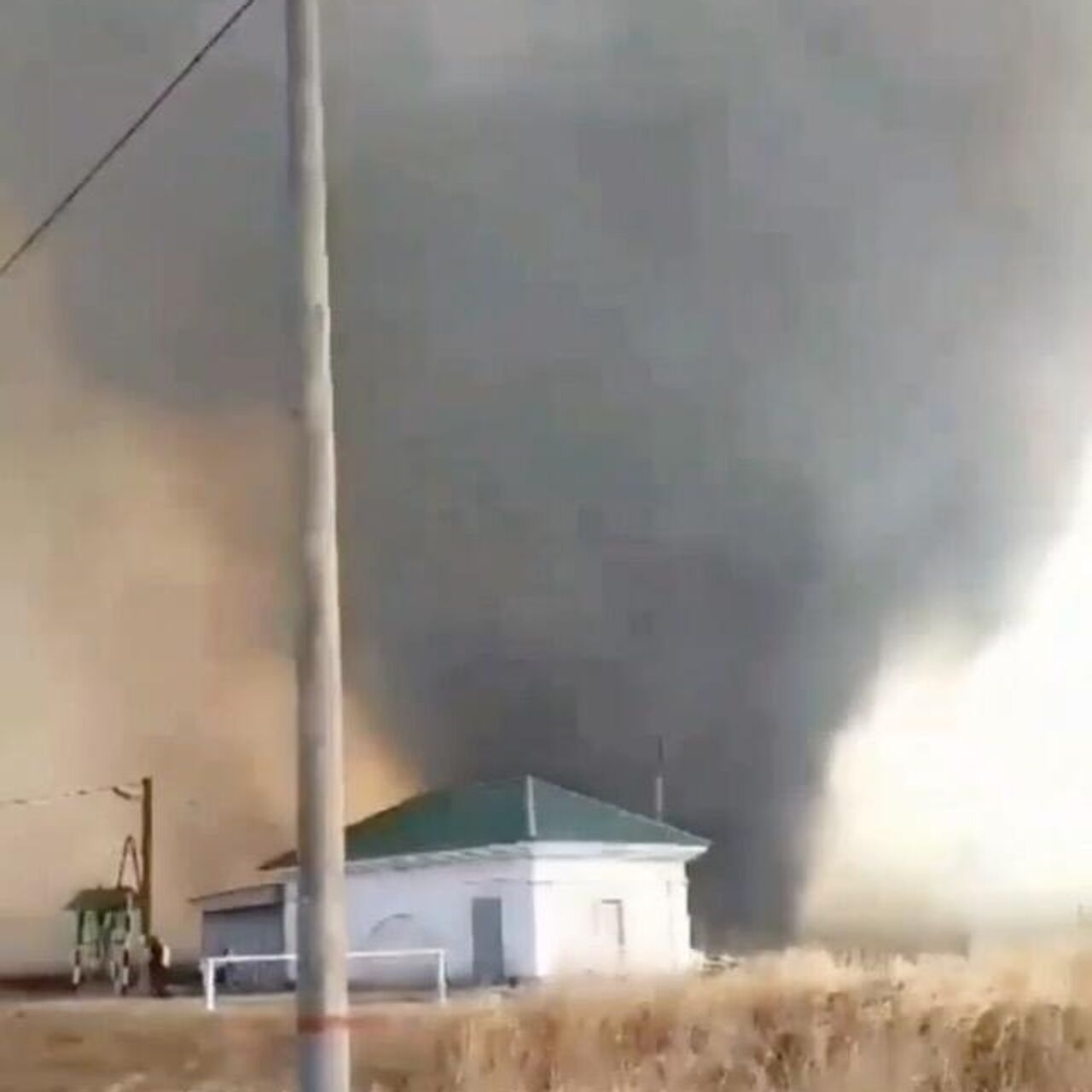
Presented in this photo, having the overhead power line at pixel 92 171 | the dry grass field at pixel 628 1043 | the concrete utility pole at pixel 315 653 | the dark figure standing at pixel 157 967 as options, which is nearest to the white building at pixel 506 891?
the dark figure standing at pixel 157 967

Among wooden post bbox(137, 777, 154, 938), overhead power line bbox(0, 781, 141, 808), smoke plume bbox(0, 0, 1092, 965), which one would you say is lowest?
wooden post bbox(137, 777, 154, 938)

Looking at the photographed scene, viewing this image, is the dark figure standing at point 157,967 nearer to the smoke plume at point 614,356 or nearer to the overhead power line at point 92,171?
the smoke plume at point 614,356

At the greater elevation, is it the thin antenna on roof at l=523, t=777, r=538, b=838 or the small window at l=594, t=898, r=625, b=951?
the thin antenna on roof at l=523, t=777, r=538, b=838

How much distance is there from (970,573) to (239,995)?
383 cm

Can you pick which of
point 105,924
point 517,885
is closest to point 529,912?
point 517,885

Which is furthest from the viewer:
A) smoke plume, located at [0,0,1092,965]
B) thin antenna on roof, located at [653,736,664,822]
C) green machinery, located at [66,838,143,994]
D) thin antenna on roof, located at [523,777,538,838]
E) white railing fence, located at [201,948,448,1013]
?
thin antenna on roof, located at [653,736,664,822]

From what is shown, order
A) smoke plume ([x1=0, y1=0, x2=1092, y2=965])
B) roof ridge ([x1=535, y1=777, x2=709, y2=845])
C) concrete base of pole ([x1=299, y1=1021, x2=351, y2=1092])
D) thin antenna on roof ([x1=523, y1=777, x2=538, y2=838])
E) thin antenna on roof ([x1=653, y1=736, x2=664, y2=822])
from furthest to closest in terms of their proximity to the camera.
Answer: thin antenna on roof ([x1=653, y1=736, x2=664, y2=822]) → roof ridge ([x1=535, y1=777, x2=709, y2=845]) → smoke plume ([x1=0, y1=0, x2=1092, y2=965]) → thin antenna on roof ([x1=523, y1=777, x2=538, y2=838]) → concrete base of pole ([x1=299, y1=1021, x2=351, y2=1092])

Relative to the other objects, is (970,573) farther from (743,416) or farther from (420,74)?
(420,74)

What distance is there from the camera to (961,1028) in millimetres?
6789

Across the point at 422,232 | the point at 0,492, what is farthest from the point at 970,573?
the point at 0,492

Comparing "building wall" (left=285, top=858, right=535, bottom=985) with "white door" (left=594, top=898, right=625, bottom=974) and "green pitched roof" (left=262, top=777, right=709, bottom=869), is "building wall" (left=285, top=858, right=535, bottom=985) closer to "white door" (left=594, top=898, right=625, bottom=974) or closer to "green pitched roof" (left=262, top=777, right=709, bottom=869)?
"green pitched roof" (left=262, top=777, right=709, bottom=869)

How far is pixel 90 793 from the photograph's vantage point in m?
7.64

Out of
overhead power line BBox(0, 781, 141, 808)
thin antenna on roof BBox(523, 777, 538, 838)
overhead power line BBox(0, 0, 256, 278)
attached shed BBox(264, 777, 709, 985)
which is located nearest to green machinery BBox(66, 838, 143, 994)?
overhead power line BBox(0, 781, 141, 808)

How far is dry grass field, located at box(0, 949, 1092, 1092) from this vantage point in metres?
6.38
